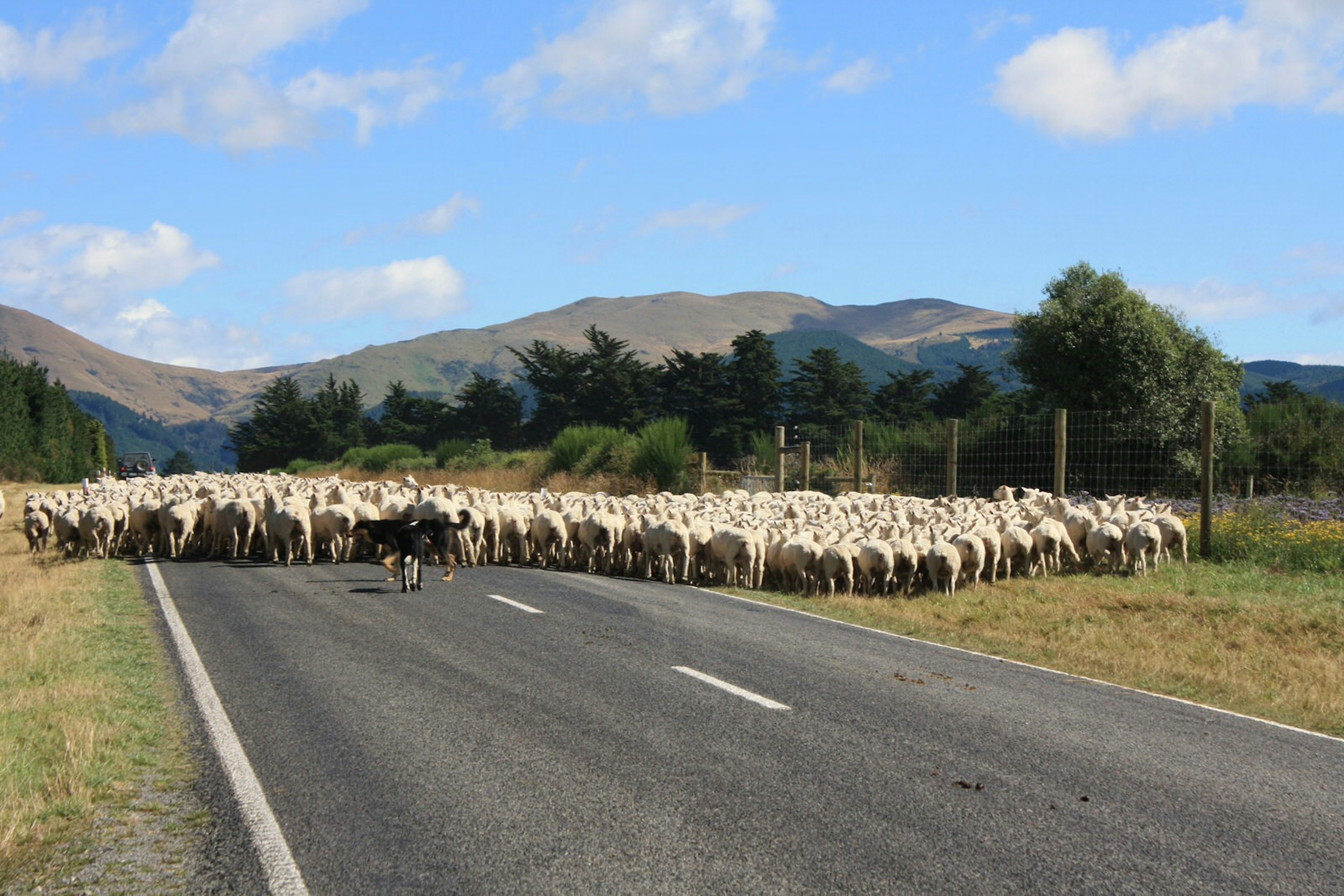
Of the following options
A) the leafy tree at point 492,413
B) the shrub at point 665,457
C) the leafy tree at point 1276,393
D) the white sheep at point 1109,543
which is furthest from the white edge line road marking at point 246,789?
the leafy tree at point 492,413

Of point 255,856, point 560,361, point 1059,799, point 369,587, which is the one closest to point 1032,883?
point 1059,799

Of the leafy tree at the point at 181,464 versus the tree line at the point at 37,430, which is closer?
the tree line at the point at 37,430

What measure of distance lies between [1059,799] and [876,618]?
7671 millimetres

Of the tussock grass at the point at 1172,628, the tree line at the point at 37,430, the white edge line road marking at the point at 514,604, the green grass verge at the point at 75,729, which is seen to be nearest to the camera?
the green grass verge at the point at 75,729

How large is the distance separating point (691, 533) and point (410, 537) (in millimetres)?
4684

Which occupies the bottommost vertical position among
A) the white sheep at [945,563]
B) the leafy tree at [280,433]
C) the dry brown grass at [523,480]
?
the white sheep at [945,563]

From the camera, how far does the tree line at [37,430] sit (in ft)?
179

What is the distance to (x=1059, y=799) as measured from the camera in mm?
6332

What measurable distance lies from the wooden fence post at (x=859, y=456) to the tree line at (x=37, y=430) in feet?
147

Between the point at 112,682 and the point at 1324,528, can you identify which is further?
the point at 1324,528

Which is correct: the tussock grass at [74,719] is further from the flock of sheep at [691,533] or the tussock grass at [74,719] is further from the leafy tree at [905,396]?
the leafy tree at [905,396]

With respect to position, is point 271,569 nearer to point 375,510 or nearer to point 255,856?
point 375,510

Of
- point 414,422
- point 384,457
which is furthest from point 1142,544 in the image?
point 414,422

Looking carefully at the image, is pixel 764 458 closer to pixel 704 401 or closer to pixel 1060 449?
pixel 1060 449
